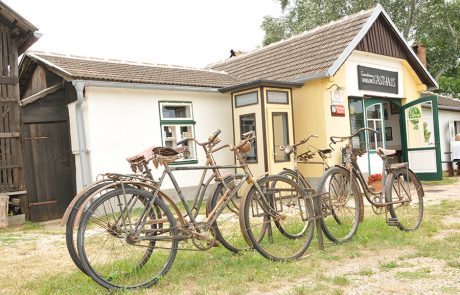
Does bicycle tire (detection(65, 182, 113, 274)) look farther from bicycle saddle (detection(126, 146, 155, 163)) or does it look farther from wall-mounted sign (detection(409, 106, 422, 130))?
wall-mounted sign (detection(409, 106, 422, 130))

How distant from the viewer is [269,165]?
35.1ft

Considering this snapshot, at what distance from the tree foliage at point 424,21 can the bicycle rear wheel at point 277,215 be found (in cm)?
2234

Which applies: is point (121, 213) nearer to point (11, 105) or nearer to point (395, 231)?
point (395, 231)

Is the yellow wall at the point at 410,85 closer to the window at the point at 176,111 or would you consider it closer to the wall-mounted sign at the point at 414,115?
the wall-mounted sign at the point at 414,115

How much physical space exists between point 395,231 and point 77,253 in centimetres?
404

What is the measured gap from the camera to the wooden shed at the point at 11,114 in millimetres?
8945

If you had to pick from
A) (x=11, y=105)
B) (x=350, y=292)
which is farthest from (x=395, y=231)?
(x=11, y=105)

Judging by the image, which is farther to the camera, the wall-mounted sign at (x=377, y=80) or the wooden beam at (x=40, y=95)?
the wall-mounted sign at (x=377, y=80)

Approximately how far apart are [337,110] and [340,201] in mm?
6352

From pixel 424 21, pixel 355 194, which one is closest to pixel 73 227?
pixel 355 194

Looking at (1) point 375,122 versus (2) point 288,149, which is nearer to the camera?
(2) point 288,149

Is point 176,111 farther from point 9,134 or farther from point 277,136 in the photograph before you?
point 9,134

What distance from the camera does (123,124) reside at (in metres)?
10.2

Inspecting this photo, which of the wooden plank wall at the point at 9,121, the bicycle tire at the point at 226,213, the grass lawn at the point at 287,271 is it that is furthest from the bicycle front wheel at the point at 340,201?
the wooden plank wall at the point at 9,121
